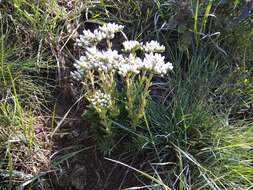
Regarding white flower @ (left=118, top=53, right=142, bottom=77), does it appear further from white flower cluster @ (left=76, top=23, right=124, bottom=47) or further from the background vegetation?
the background vegetation

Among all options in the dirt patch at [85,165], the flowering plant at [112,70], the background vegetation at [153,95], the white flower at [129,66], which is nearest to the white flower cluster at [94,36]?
the flowering plant at [112,70]

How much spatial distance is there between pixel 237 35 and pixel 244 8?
0.51ft

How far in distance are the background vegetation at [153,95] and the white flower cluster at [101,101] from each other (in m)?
0.16

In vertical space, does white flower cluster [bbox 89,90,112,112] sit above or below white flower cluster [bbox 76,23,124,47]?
below

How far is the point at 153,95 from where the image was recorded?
2270 mm

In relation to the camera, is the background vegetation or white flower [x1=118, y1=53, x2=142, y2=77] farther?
the background vegetation

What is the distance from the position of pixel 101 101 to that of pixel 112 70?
15 centimetres

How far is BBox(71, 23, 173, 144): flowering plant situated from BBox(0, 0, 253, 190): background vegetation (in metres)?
0.11

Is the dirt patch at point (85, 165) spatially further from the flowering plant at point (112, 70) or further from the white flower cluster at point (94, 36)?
the white flower cluster at point (94, 36)

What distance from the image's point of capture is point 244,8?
232 centimetres

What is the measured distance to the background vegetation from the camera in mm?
1997

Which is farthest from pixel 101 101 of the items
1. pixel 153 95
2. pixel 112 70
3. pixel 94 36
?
pixel 153 95

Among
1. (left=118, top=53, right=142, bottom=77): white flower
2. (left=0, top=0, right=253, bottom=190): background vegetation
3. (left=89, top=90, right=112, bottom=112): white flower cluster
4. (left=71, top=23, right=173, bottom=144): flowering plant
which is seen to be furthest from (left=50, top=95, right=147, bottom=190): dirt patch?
(left=118, top=53, right=142, bottom=77): white flower

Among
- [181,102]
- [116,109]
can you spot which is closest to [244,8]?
[181,102]
